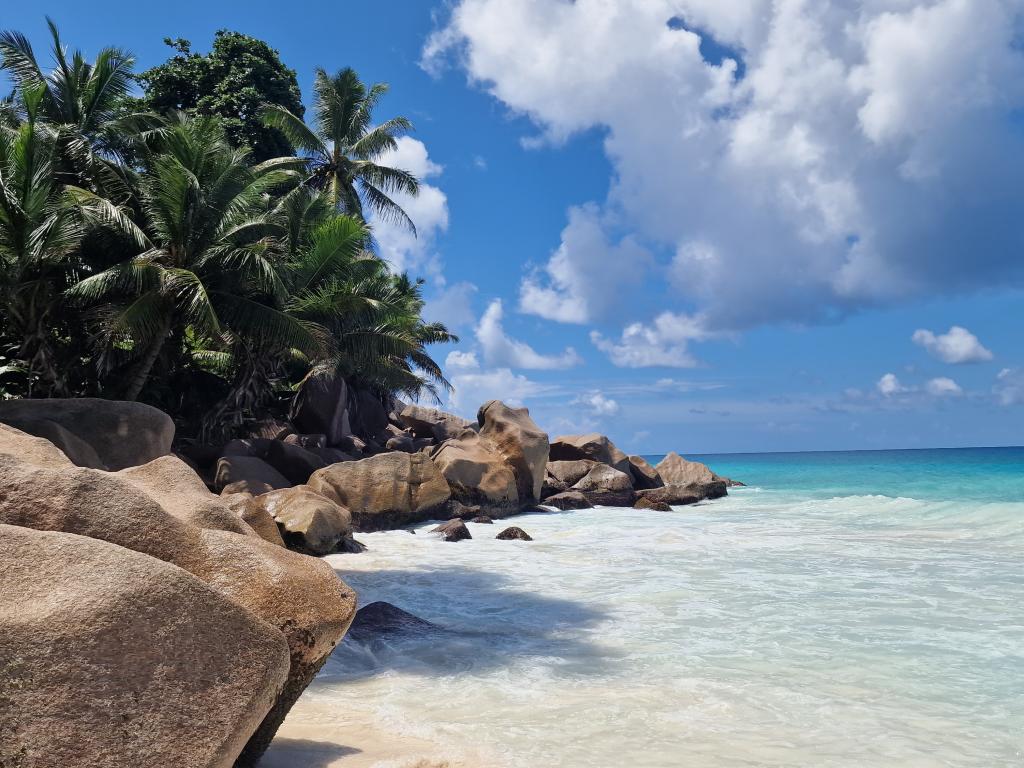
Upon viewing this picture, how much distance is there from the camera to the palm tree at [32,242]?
40.3ft

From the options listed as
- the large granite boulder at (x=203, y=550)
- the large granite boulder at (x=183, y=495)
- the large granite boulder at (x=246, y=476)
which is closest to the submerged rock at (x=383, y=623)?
the large granite boulder at (x=183, y=495)

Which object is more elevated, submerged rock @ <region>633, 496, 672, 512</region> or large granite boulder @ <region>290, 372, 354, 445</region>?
large granite boulder @ <region>290, 372, 354, 445</region>

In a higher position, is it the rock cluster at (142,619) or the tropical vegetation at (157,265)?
the tropical vegetation at (157,265)

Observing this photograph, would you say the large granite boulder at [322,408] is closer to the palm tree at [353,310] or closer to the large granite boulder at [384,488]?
the palm tree at [353,310]

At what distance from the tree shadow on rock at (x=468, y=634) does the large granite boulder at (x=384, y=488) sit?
4.70 meters

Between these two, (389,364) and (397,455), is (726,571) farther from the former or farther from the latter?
(389,364)

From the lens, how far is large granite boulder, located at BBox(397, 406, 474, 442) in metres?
27.3

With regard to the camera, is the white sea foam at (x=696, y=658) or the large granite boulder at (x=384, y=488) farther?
the large granite boulder at (x=384, y=488)

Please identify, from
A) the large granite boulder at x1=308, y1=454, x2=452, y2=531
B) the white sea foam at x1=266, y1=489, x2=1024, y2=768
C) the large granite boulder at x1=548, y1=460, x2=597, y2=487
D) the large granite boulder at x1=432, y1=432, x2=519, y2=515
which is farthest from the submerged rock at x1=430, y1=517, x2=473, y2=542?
the large granite boulder at x1=548, y1=460, x2=597, y2=487

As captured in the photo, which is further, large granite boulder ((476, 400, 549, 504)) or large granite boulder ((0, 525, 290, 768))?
large granite boulder ((476, 400, 549, 504))

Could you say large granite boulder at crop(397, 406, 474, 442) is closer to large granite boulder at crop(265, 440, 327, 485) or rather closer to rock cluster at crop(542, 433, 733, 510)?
rock cluster at crop(542, 433, 733, 510)

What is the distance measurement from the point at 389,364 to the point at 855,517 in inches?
567

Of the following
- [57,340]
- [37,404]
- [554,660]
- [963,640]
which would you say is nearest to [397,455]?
[37,404]

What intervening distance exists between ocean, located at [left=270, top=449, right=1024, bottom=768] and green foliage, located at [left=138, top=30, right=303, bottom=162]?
22.3 meters
